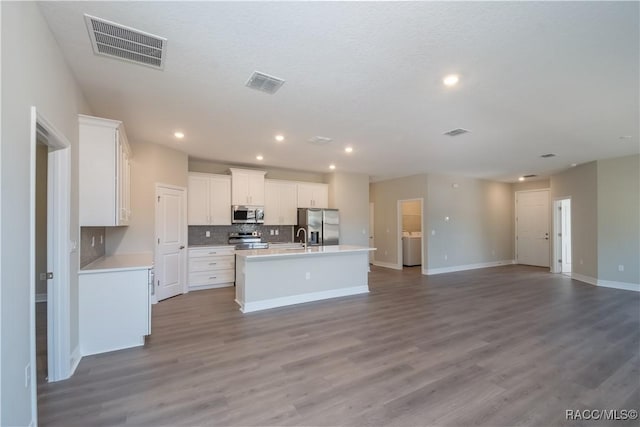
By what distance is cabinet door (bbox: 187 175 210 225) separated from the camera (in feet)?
18.9

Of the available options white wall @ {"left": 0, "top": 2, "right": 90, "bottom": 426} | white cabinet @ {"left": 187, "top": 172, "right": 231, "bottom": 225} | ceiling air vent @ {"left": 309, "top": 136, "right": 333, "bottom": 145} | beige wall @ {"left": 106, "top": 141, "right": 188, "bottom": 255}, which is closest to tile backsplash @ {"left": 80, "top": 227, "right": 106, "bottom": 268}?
beige wall @ {"left": 106, "top": 141, "right": 188, "bottom": 255}

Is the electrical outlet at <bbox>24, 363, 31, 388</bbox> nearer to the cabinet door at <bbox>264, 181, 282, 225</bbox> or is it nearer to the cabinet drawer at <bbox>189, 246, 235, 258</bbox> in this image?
the cabinet drawer at <bbox>189, 246, 235, 258</bbox>

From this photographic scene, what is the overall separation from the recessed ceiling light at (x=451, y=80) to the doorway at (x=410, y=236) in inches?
208

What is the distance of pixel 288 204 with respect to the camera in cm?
→ 702

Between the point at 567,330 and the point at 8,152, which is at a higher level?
the point at 8,152

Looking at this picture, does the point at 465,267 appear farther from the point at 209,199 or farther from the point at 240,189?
the point at 209,199

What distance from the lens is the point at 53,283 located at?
2375mm

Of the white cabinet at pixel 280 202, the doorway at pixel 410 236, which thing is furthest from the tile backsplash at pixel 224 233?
the doorway at pixel 410 236

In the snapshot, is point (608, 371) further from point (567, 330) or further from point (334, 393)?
point (334, 393)

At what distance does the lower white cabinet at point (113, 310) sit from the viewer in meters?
2.88

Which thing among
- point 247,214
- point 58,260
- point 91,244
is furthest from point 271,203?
point 58,260

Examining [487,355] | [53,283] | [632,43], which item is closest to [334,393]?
[487,355]

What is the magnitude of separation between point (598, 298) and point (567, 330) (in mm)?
2420

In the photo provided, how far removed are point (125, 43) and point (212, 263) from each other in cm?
438
